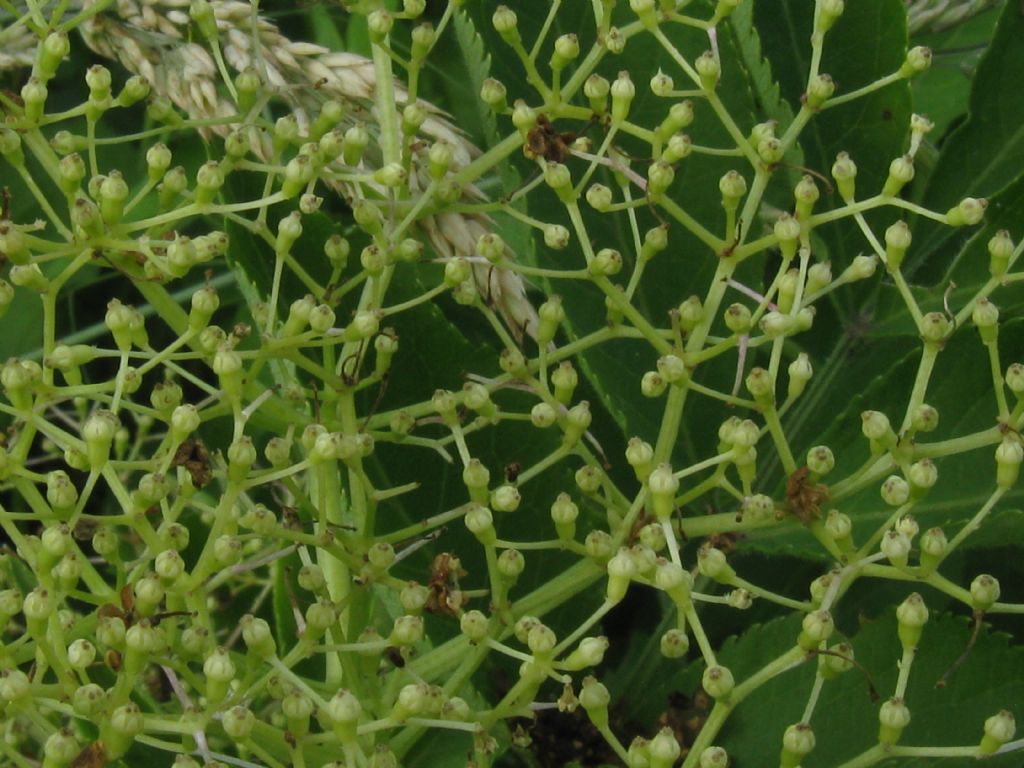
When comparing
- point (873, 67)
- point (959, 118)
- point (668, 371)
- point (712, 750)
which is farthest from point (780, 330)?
point (959, 118)

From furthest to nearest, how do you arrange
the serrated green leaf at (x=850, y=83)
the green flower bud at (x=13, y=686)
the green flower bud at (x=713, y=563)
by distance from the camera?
the serrated green leaf at (x=850, y=83)
the green flower bud at (x=713, y=563)
the green flower bud at (x=13, y=686)

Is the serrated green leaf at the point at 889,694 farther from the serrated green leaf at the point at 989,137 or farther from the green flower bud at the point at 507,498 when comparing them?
the serrated green leaf at the point at 989,137

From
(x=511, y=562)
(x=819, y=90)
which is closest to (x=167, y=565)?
(x=511, y=562)

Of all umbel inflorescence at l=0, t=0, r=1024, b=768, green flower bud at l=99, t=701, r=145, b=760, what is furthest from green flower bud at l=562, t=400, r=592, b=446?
green flower bud at l=99, t=701, r=145, b=760

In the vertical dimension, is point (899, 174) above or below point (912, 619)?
above

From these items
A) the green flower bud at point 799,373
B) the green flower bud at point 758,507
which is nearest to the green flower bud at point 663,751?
the green flower bud at point 758,507

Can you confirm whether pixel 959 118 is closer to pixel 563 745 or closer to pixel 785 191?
pixel 785 191

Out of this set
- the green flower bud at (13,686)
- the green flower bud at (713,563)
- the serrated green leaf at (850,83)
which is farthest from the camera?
the serrated green leaf at (850,83)

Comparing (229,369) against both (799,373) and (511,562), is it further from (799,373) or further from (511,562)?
(799,373)

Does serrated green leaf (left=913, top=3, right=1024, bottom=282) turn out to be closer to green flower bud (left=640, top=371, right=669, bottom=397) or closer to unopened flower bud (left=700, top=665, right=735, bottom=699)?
green flower bud (left=640, top=371, right=669, bottom=397)
